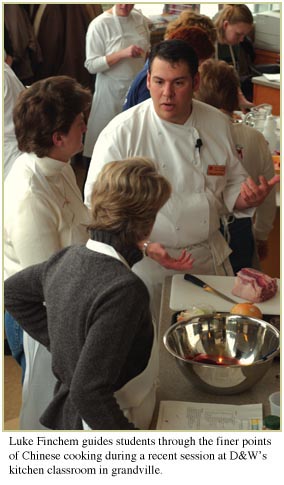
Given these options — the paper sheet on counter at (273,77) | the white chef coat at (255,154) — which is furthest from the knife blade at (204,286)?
the paper sheet on counter at (273,77)

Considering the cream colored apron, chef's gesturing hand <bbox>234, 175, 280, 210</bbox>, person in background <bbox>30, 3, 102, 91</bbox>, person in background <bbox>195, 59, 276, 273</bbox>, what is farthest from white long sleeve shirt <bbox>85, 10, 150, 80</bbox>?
the cream colored apron

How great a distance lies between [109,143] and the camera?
2.27 meters

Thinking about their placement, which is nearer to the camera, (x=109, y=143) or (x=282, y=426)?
(x=282, y=426)

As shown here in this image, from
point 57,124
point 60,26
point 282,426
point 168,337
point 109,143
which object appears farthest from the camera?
point 60,26

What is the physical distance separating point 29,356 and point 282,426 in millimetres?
723

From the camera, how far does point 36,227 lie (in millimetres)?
1913

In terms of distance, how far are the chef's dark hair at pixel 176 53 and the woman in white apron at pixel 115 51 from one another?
77.4 inches

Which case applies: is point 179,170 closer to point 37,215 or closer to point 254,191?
point 254,191

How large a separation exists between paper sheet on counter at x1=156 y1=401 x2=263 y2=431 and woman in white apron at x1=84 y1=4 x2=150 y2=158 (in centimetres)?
286

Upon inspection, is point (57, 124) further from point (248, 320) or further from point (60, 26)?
point (60, 26)

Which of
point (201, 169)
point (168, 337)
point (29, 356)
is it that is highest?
point (201, 169)

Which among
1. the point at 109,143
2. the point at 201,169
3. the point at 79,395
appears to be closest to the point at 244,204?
the point at 201,169

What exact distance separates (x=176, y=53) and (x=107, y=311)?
107 cm

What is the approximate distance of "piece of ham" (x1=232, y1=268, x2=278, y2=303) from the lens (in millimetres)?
2059
